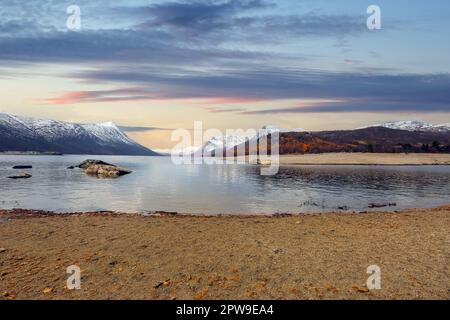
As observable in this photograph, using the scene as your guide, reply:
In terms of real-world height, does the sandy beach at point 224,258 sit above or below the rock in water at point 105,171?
above

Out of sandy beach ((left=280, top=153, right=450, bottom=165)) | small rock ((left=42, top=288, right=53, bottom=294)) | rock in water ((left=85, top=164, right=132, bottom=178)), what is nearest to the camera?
small rock ((left=42, top=288, right=53, bottom=294))

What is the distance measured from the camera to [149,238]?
18312 mm

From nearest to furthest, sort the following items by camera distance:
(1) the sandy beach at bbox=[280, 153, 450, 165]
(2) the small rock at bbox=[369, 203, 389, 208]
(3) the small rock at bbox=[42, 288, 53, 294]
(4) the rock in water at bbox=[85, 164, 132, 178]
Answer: (3) the small rock at bbox=[42, 288, 53, 294]
(2) the small rock at bbox=[369, 203, 389, 208]
(4) the rock in water at bbox=[85, 164, 132, 178]
(1) the sandy beach at bbox=[280, 153, 450, 165]

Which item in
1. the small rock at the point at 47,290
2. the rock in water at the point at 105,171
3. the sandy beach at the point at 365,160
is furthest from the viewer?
the sandy beach at the point at 365,160

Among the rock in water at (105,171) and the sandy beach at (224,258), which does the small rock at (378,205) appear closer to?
the sandy beach at (224,258)

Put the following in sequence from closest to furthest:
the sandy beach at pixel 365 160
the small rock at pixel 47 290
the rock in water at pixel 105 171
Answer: the small rock at pixel 47 290, the rock in water at pixel 105 171, the sandy beach at pixel 365 160

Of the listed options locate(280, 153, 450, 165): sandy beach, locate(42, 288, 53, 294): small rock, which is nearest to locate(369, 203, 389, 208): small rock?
locate(42, 288, 53, 294): small rock

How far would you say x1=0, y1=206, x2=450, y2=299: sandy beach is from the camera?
11.2m

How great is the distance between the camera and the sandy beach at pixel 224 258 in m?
11.2

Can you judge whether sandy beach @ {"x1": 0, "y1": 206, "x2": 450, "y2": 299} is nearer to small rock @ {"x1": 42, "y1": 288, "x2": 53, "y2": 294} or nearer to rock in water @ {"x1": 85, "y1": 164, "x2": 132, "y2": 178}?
small rock @ {"x1": 42, "y1": 288, "x2": 53, "y2": 294}

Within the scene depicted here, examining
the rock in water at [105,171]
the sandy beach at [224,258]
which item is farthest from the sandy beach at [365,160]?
the sandy beach at [224,258]
